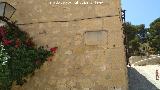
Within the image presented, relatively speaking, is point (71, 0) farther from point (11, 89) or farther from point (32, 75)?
point (11, 89)

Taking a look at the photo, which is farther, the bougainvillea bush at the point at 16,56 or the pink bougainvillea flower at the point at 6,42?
the pink bougainvillea flower at the point at 6,42

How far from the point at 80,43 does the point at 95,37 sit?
46 centimetres

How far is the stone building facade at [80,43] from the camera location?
8.96 m

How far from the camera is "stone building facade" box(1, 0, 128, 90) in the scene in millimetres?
8961

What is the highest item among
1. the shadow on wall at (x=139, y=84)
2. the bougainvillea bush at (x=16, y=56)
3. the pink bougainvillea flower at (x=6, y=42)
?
the pink bougainvillea flower at (x=6, y=42)

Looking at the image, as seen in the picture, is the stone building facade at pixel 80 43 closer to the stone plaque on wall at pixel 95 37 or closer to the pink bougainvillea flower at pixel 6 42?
the stone plaque on wall at pixel 95 37

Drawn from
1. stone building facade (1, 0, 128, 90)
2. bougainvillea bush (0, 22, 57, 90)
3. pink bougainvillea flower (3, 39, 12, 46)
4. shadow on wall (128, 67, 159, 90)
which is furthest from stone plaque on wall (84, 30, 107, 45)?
shadow on wall (128, 67, 159, 90)

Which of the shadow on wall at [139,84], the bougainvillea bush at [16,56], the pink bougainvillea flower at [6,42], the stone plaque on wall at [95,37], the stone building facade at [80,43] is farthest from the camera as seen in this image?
the shadow on wall at [139,84]

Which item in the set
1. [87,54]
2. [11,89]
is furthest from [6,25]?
[87,54]

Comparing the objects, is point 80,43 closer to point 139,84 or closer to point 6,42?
point 6,42

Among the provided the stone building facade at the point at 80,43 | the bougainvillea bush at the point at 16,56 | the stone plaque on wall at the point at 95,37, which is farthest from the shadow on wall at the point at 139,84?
the bougainvillea bush at the point at 16,56

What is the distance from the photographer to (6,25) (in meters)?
9.26

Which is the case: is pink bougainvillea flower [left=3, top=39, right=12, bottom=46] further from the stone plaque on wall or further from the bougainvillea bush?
the stone plaque on wall

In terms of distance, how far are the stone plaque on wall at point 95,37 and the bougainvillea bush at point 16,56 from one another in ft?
3.21
